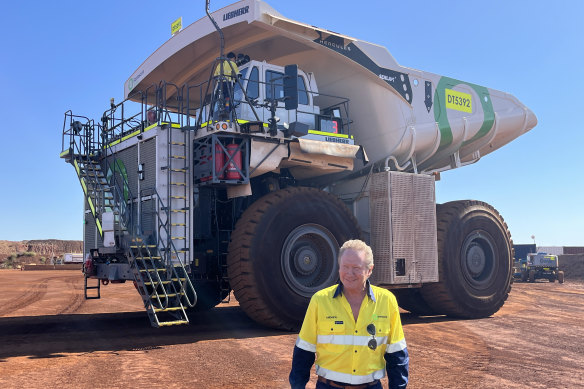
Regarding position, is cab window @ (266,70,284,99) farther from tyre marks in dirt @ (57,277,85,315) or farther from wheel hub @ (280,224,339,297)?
tyre marks in dirt @ (57,277,85,315)

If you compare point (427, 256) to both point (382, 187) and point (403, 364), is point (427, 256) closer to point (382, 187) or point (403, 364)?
point (382, 187)

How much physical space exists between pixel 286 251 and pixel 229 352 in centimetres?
220

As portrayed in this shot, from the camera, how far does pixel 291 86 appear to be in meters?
8.48

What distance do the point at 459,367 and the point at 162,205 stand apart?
473cm

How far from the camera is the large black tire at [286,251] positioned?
8430 millimetres

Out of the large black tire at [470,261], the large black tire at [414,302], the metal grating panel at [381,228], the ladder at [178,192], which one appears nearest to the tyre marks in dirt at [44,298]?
the ladder at [178,192]

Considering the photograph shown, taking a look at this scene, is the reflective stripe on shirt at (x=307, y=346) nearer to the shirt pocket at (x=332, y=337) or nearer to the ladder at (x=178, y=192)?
the shirt pocket at (x=332, y=337)

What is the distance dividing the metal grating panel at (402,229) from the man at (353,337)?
7088mm

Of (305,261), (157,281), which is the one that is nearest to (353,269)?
(157,281)

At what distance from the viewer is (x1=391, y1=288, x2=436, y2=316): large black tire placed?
1180cm

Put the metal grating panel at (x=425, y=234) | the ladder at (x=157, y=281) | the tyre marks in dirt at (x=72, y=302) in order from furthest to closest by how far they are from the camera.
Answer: the tyre marks in dirt at (x=72, y=302) → the metal grating panel at (x=425, y=234) → the ladder at (x=157, y=281)

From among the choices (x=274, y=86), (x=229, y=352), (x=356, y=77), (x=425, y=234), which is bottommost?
(x=229, y=352)

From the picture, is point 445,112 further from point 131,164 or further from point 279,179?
point 131,164

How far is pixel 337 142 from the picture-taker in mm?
9953
